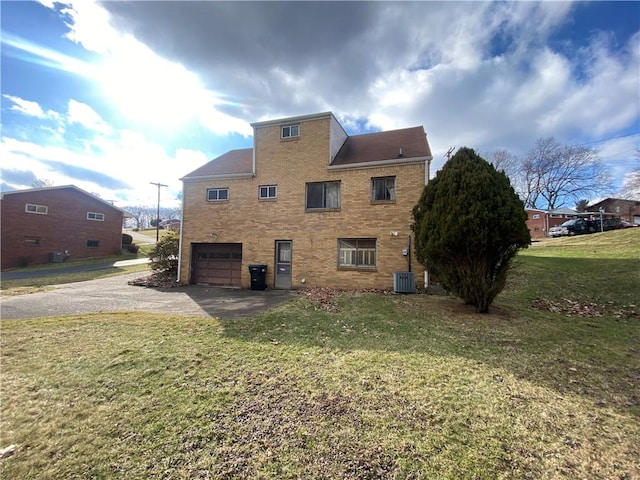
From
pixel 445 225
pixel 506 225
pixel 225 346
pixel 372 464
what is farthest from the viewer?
pixel 445 225

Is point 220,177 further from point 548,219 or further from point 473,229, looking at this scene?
point 548,219

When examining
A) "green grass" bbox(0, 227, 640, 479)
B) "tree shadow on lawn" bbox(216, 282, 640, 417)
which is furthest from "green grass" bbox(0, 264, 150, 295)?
"tree shadow on lawn" bbox(216, 282, 640, 417)

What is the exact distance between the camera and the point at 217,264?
1484 cm

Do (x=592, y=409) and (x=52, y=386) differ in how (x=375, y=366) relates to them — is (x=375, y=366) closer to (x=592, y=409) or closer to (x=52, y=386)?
(x=592, y=409)

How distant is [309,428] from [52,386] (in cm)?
386

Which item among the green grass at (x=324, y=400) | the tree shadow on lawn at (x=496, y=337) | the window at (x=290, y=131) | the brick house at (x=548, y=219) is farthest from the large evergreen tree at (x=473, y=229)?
the brick house at (x=548, y=219)

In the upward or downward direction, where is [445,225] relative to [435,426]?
upward

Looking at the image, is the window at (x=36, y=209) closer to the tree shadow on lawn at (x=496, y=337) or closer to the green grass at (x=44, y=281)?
the green grass at (x=44, y=281)

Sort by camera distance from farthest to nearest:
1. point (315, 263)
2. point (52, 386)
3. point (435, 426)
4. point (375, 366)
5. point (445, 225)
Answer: point (315, 263) → point (445, 225) → point (375, 366) → point (52, 386) → point (435, 426)

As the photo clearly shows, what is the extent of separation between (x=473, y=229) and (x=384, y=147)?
8.02m

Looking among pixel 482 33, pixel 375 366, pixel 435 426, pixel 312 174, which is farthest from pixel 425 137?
pixel 435 426

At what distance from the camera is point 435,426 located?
287 cm

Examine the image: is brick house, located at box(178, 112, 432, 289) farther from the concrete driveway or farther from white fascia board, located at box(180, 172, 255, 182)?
the concrete driveway

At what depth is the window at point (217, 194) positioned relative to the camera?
14.6m
